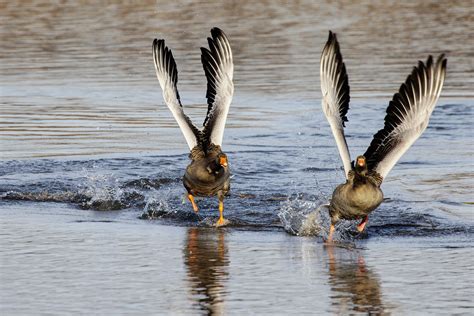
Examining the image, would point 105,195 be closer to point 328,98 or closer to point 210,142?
point 210,142

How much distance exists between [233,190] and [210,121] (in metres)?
1.51

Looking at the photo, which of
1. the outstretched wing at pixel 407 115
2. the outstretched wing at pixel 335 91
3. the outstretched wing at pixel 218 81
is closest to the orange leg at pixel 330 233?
the outstretched wing at pixel 335 91

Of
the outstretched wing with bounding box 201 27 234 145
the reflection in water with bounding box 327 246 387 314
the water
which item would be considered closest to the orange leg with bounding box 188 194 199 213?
the water

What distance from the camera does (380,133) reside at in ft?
40.5

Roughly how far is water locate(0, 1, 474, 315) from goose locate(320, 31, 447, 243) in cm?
44

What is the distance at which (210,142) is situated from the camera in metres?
13.6

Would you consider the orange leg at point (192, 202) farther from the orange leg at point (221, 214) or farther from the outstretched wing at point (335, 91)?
the outstretched wing at point (335, 91)

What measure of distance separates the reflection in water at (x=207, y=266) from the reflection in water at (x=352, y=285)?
3.09ft

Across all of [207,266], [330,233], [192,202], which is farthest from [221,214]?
[207,266]

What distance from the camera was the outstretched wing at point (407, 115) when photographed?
11.8 m

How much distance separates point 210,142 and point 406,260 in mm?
3572

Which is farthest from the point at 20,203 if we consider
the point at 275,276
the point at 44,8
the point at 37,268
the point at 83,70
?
the point at 44,8

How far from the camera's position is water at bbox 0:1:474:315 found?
961 cm

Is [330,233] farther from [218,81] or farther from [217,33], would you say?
[217,33]
